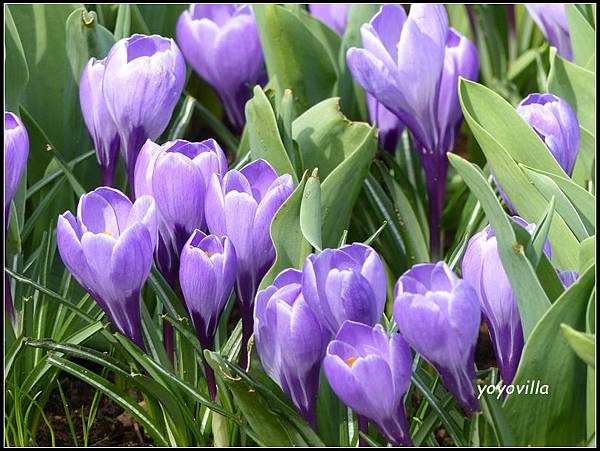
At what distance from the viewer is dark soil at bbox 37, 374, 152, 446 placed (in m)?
1.31

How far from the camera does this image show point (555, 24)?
1.71 meters

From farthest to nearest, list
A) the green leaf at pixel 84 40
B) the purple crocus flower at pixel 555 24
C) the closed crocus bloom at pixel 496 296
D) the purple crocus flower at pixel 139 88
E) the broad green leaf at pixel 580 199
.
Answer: the purple crocus flower at pixel 555 24
the green leaf at pixel 84 40
the purple crocus flower at pixel 139 88
the broad green leaf at pixel 580 199
the closed crocus bloom at pixel 496 296

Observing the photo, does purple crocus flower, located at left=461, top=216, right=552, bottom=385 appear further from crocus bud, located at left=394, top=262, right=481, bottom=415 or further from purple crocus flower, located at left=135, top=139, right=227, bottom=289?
purple crocus flower, located at left=135, top=139, right=227, bottom=289

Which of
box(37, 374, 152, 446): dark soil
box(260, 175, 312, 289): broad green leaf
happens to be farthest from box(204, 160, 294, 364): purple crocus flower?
box(37, 374, 152, 446): dark soil

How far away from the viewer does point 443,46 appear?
1.31 metres

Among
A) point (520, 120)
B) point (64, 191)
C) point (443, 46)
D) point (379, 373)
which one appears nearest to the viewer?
point (379, 373)

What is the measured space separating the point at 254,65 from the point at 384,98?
356 millimetres

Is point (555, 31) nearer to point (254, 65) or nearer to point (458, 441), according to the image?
point (254, 65)

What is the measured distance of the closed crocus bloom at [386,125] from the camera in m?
1.55

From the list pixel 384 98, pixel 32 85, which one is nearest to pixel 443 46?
pixel 384 98

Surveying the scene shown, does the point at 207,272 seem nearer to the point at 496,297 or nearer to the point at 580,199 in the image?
the point at 496,297

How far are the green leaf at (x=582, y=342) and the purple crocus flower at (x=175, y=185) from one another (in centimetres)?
43

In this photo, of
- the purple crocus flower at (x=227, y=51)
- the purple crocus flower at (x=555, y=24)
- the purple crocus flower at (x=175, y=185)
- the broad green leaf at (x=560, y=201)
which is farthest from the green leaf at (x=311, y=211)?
the purple crocus flower at (x=555, y=24)

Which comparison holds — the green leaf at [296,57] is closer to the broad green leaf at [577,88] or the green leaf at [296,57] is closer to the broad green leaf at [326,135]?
the broad green leaf at [326,135]
